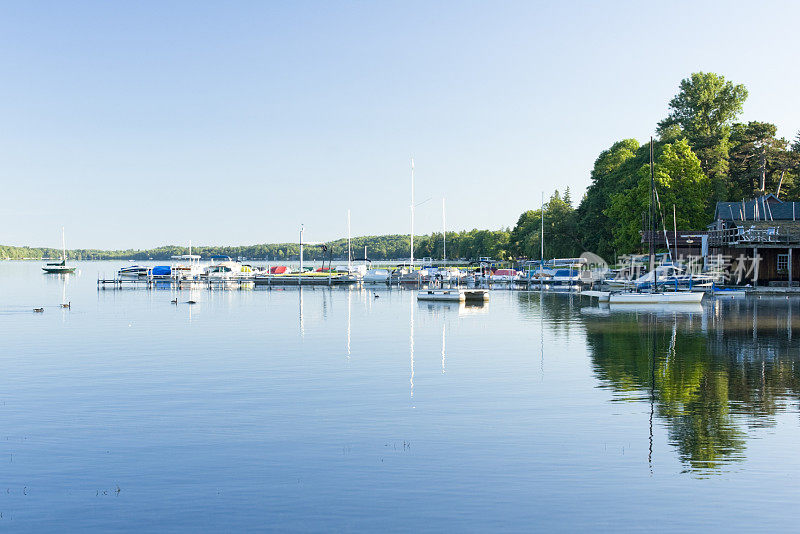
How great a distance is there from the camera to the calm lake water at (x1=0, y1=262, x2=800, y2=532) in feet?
40.3

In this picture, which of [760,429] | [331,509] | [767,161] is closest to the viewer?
[331,509]

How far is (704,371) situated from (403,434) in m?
14.5

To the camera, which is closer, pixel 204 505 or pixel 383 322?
pixel 204 505

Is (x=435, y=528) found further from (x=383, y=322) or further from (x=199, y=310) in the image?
(x=199, y=310)

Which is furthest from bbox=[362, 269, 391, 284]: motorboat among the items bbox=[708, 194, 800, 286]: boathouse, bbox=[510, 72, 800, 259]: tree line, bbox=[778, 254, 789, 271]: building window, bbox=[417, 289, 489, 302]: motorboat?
bbox=[778, 254, 789, 271]: building window

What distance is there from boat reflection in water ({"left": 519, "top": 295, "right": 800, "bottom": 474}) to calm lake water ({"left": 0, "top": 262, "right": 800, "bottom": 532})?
0.13 m

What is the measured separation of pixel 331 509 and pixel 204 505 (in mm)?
2306

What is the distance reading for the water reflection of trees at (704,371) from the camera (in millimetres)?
17234

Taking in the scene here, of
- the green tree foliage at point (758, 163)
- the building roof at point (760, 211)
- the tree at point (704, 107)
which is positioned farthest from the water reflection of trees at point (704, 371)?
the tree at point (704, 107)

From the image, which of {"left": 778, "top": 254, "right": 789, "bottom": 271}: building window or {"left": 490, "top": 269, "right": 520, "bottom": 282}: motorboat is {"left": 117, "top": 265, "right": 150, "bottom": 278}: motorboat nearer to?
{"left": 490, "top": 269, "right": 520, "bottom": 282}: motorboat

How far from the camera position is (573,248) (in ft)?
415

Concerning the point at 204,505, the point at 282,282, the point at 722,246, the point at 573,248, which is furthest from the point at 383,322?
the point at 573,248

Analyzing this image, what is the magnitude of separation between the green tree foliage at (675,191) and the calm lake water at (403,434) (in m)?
49.8

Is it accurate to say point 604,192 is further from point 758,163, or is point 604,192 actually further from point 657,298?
point 657,298
